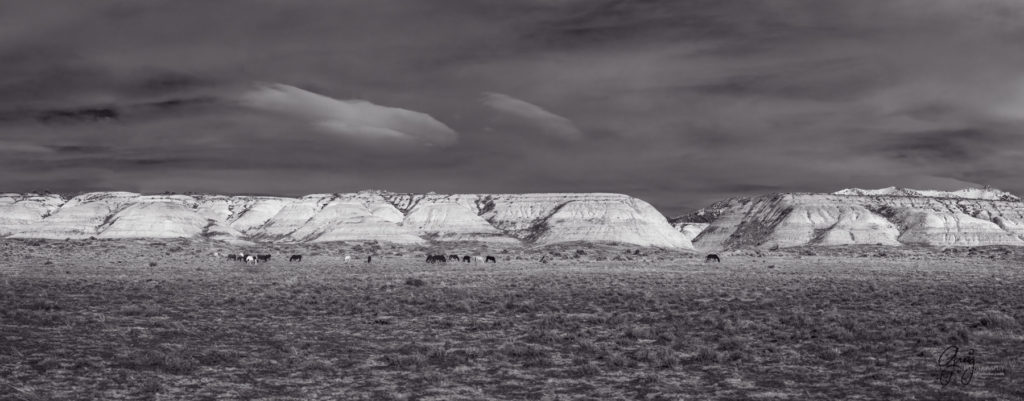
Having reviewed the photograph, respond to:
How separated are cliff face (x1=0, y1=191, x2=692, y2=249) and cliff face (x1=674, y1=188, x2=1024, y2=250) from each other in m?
19.5

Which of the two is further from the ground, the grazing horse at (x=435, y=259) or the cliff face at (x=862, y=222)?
the cliff face at (x=862, y=222)

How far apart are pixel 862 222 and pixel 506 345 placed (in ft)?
491

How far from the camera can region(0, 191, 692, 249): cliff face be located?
136 m

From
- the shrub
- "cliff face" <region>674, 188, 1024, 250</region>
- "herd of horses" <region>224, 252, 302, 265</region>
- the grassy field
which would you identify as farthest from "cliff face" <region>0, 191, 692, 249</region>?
the shrub

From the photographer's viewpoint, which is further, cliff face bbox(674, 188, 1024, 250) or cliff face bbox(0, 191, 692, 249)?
cliff face bbox(674, 188, 1024, 250)

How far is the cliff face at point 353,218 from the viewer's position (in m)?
136

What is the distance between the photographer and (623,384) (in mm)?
12289

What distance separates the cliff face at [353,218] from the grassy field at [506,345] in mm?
106205

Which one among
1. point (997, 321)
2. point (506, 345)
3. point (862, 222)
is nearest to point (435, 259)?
point (506, 345)

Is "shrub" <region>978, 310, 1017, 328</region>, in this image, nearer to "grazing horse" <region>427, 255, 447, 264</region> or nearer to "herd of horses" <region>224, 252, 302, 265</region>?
"grazing horse" <region>427, 255, 447, 264</region>

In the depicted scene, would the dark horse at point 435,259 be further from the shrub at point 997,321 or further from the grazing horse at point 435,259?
the shrub at point 997,321

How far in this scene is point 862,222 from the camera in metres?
147

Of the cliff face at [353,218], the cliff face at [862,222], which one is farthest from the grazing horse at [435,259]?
the cliff face at [862,222]

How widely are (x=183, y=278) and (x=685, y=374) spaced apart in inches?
1312
